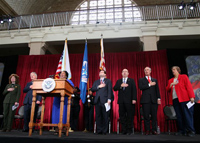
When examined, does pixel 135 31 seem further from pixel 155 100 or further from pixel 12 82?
pixel 12 82

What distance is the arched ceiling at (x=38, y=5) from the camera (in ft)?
35.2

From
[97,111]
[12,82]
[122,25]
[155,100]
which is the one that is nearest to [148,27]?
[122,25]

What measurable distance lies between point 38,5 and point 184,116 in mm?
12964

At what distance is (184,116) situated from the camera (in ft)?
10.3

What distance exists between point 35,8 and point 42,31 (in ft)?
21.0

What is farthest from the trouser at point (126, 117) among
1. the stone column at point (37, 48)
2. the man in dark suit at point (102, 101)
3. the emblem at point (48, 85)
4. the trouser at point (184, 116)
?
the stone column at point (37, 48)

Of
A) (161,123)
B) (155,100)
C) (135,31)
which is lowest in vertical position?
(161,123)

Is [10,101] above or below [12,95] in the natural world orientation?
below

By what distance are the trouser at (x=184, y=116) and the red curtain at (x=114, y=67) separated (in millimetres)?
2061

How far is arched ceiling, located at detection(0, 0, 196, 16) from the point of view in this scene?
10.7 m

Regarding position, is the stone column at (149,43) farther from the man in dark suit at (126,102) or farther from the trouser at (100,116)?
the trouser at (100,116)

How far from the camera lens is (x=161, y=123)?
5250 millimetres

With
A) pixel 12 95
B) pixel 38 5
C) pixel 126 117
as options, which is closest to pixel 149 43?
pixel 126 117

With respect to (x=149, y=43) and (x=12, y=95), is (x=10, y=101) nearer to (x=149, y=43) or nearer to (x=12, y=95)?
(x=12, y=95)
